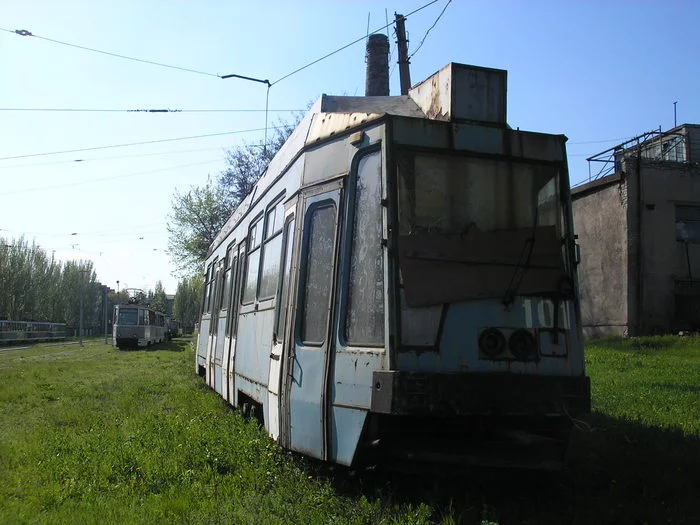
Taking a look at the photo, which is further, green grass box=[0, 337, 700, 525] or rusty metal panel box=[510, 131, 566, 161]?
rusty metal panel box=[510, 131, 566, 161]

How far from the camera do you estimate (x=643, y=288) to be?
21.3m

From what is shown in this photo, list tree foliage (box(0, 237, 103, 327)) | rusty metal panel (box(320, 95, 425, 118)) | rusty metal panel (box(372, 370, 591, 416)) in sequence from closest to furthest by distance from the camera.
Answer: rusty metal panel (box(372, 370, 591, 416)) → rusty metal panel (box(320, 95, 425, 118)) → tree foliage (box(0, 237, 103, 327))

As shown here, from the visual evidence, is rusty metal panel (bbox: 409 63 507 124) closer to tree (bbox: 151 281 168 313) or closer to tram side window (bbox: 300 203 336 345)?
tram side window (bbox: 300 203 336 345)

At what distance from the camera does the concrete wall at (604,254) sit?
71.3ft

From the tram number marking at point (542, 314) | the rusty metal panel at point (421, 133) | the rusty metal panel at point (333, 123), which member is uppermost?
the rusty metal panel at point (333, 123)

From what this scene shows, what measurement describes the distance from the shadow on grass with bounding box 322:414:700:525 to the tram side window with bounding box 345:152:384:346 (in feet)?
3.91

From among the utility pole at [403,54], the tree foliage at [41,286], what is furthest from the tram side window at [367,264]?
the tree foliage at [41,286]

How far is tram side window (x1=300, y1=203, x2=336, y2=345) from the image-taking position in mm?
4953

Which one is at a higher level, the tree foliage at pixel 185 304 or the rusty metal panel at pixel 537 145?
the tree foliage at pixel 185 304

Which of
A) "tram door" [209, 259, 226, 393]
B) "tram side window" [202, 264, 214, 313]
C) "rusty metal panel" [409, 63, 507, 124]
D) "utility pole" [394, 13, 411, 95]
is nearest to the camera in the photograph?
"rusty metal panel" [409, 63, 507, 124]

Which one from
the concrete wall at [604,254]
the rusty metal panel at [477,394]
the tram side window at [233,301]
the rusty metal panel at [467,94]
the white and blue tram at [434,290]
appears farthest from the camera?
the concrete wall at [604,254]

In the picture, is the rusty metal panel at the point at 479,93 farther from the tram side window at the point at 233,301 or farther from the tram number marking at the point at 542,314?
the tram side window at the point at 233,301

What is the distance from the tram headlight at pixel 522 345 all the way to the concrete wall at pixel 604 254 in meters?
18.6

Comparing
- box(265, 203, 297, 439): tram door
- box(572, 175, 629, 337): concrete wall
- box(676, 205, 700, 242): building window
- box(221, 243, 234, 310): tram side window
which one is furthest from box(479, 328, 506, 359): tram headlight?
box(676, 205, 700, 242): building window
